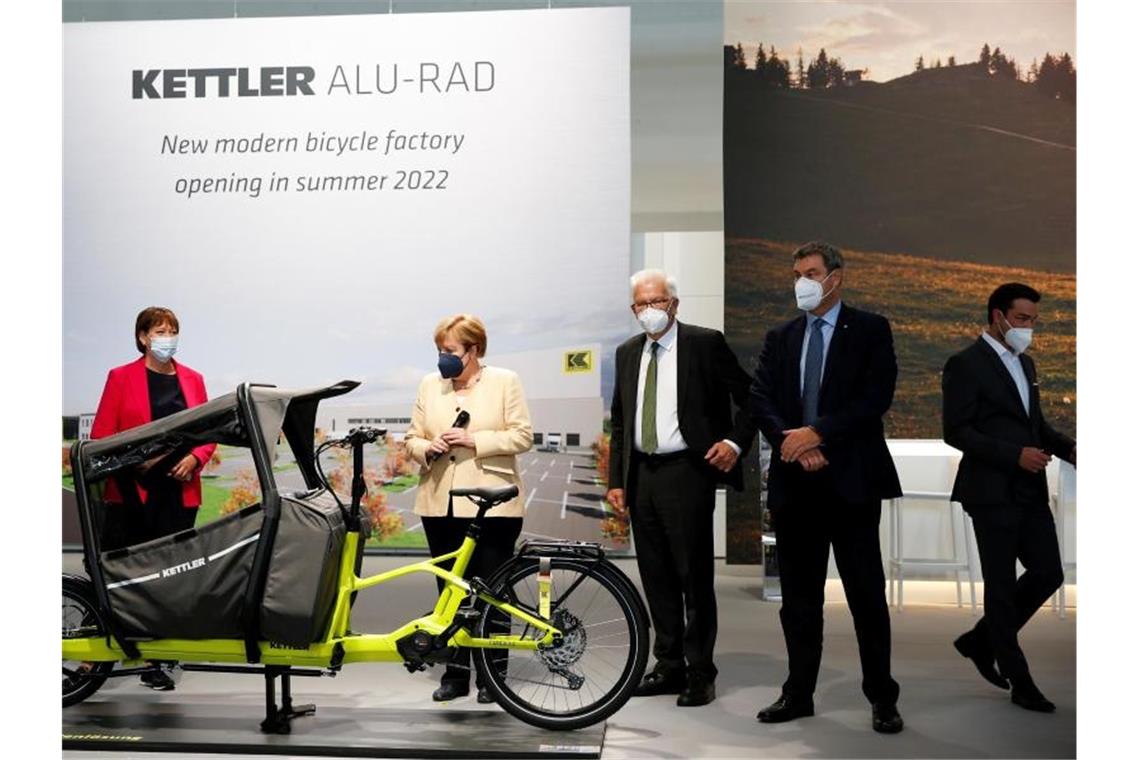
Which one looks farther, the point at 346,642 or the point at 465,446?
the point at 465,446

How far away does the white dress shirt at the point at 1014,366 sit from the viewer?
495 cm

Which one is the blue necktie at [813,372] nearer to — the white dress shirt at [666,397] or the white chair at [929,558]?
the white dress shirt at [666,397]

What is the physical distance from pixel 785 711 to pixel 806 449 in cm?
94

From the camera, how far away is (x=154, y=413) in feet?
17.5

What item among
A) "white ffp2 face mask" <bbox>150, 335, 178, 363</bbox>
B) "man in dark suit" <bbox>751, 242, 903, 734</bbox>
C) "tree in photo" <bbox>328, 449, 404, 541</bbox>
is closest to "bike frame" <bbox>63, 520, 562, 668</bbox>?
"man in dark suit" <bbox>751, 242, 903, 734</bbox>

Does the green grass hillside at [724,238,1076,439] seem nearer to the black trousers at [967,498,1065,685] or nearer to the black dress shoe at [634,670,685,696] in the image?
the black trousers at [967,498,1065,685]

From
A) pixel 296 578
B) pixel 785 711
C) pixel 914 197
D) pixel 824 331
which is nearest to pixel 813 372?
pixel 824 331

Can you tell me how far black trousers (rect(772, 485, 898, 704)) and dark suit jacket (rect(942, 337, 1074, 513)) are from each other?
48 cm

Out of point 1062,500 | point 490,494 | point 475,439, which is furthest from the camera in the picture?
point 1062,500

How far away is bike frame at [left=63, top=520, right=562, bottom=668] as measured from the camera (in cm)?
436

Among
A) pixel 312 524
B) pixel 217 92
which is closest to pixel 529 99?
pixel 217 92

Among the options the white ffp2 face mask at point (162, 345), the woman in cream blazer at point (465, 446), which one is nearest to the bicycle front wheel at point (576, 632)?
the woman in cream blazer at point (465, 446)

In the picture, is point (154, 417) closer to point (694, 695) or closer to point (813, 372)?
point (694, 695)
